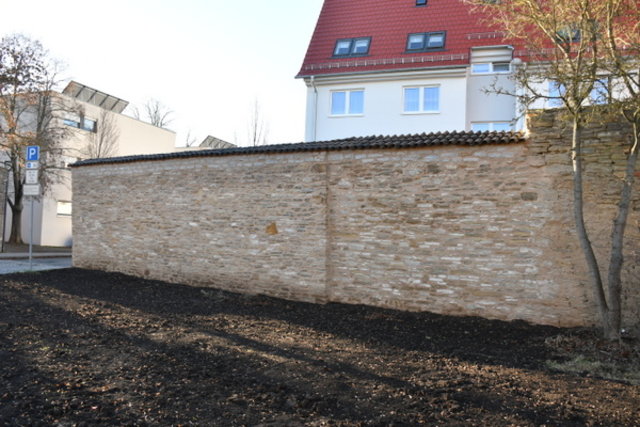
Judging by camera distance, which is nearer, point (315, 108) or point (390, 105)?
point (390, 105)

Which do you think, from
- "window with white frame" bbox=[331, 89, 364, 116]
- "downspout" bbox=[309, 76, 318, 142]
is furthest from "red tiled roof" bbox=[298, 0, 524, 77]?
"window with white frame" bbox=[331, 89, 364, 116]

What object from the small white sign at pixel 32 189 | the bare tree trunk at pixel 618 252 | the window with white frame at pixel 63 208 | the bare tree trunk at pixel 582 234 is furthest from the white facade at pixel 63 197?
the bare tree trunk at pixel 618 252

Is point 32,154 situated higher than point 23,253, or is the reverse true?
point 32,154

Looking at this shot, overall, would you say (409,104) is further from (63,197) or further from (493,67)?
(63,197)

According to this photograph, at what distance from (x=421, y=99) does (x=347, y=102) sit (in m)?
2.89

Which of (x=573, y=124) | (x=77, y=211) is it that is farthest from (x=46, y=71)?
(x=573, y=124)

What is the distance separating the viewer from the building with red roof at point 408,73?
53.1 ft

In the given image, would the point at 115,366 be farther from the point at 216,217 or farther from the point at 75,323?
the point at 216,217

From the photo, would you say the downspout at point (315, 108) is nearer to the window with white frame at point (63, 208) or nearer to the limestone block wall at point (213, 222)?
the limestone block wall at point (213, 222)

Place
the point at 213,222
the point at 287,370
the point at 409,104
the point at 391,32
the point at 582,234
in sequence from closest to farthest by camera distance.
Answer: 1. the point at 287,370
2. the point at 582,234
3. the point at 213,222
4. the point at 409,104
5. the point at 391,32

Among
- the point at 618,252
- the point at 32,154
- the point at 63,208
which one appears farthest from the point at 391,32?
the point at 63,208

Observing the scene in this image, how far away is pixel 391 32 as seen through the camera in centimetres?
1794

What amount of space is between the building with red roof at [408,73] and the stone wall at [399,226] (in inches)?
348

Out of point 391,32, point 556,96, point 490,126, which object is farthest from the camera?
point 391,32
